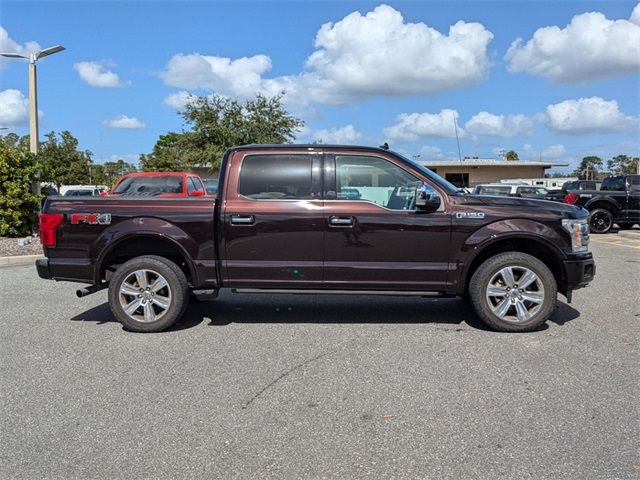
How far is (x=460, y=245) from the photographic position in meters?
5.52

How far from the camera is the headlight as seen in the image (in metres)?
5.54

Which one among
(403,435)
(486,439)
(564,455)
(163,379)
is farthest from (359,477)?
(163,379)

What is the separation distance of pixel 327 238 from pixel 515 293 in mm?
2038

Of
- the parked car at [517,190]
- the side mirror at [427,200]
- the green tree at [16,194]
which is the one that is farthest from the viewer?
the parked car at [517,190]

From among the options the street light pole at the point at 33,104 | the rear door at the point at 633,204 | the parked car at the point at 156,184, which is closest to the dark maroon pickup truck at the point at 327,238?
the parked car at the point at 156,184

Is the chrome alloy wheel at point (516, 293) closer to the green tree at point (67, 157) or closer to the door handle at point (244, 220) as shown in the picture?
the door handle at point (244, 220)

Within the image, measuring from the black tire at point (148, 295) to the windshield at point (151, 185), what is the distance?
709 centimetres

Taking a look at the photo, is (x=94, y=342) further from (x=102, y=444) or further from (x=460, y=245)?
(x=460, y=245)

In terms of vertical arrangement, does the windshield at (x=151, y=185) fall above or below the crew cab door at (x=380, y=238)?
above

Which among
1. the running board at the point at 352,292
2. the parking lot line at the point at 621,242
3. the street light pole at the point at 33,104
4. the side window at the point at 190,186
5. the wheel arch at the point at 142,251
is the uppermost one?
the street light pole at the point at 33,104

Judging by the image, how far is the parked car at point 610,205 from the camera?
17.2 metres

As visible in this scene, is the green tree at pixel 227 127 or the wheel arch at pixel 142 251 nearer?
the wheel arch at pixel 142 251

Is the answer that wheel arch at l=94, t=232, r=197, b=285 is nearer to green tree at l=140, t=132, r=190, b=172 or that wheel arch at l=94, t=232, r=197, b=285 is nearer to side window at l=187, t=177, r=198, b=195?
side window at l=187, t=177, r=198, b=195

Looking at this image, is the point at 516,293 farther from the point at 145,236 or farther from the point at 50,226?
the point at 50,226
